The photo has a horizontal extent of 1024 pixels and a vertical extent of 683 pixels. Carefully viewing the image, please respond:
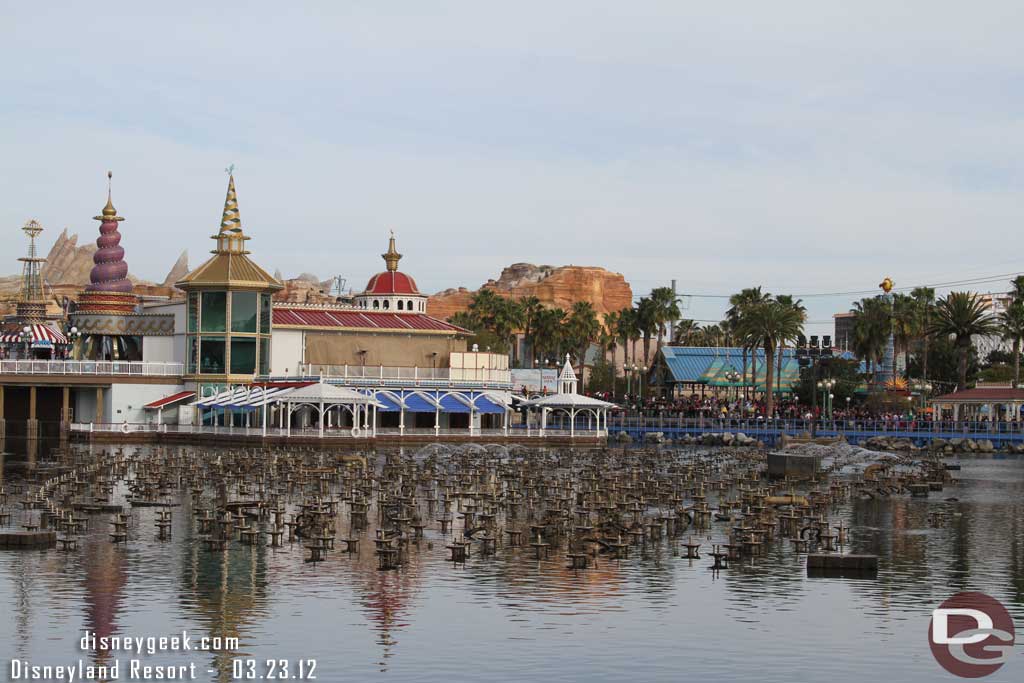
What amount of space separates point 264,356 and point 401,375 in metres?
9.07

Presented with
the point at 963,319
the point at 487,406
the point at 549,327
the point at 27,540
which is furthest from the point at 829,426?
the point at 27,540

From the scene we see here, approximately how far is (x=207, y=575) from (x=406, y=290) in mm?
76260

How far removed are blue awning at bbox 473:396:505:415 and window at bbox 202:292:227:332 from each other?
17065mm

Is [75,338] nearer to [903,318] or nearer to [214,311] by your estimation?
[214,311]

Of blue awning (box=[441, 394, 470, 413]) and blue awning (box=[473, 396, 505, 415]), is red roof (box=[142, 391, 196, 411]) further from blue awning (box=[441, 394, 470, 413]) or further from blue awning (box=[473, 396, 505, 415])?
blue awning (box=[473, 396, 505, 415])

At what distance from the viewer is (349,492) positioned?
173 feet

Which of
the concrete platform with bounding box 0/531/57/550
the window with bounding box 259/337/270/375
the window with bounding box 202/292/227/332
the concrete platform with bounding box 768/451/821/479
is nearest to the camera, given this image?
the concrete platform with bounding box 0/531/57/550

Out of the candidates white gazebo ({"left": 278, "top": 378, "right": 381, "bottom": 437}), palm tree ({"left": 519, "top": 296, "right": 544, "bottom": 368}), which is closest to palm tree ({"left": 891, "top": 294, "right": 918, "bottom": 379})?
palm tree ({"left": 519, "top": 296, "right": 544, "bottom": 368})

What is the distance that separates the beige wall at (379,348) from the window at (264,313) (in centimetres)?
480

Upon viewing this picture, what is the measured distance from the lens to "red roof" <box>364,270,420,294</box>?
108875 millimetres

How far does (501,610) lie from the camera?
30.3 meters

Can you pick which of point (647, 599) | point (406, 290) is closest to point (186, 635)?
point (647, 599)

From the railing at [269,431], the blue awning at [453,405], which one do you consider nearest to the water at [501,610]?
the railing at [269,431]

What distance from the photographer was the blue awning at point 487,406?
92062 millimetres
